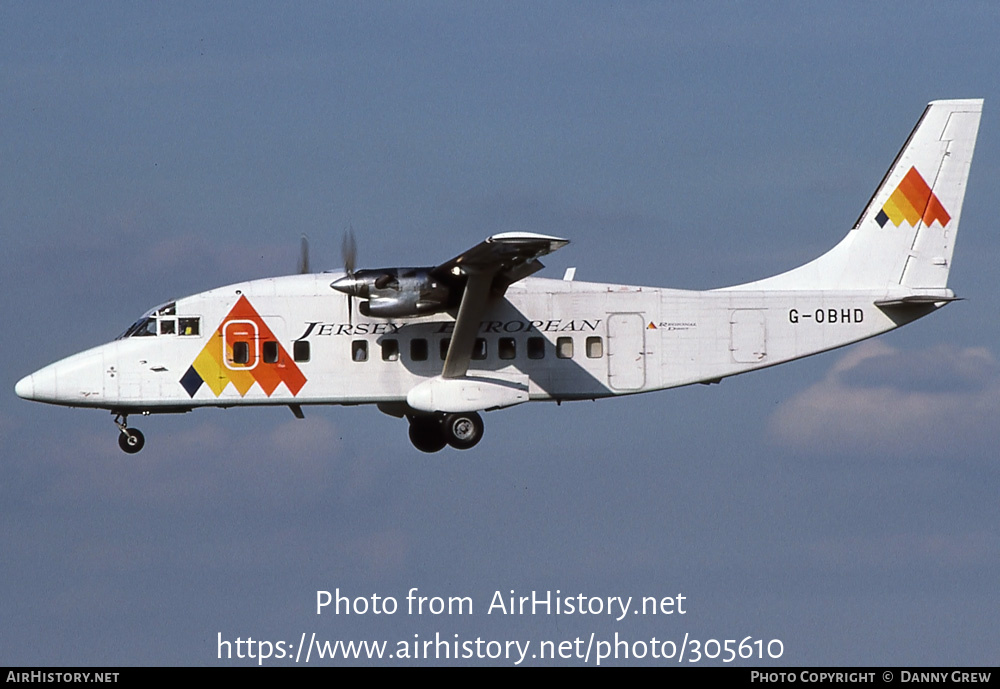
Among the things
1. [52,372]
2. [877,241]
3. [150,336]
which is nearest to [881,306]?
[877,241]

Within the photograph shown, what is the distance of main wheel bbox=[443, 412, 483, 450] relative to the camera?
1077 inches

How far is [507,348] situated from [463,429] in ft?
5.19

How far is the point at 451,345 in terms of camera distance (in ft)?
87.9

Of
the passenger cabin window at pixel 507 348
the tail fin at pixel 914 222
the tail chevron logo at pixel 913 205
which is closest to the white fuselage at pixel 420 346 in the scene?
the passenger cabin window at pixel 507 348

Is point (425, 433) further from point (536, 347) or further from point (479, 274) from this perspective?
point (479, 274)

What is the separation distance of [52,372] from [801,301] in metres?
13.1

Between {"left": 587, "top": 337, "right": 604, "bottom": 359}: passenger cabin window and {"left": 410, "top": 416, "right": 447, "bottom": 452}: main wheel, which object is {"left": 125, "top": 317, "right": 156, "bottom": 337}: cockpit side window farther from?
{"left": 587, "top": 337, "right": 604, "bottom": 359}: passenger cabin window

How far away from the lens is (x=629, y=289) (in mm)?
27844

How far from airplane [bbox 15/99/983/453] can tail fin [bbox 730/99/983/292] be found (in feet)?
1.34

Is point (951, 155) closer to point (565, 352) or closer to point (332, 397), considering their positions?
point (565, 352)

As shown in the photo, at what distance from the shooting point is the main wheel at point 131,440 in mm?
27781

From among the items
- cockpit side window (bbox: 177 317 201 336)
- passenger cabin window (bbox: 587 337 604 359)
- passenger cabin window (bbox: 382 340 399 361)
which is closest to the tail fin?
passenger cabin window (bbox: 587 337 604 359)

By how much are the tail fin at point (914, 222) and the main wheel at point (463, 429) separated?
5652mm

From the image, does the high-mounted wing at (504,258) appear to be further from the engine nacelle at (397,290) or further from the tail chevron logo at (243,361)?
the tail chevron logo at (243,361)
